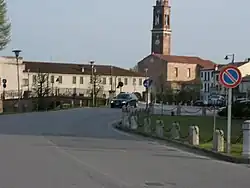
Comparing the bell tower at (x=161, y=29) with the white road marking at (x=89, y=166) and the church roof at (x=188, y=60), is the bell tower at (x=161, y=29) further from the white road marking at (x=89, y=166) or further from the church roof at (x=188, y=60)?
the white road marking at (x=89, y=166)

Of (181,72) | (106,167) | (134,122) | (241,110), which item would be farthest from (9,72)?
(106,167)

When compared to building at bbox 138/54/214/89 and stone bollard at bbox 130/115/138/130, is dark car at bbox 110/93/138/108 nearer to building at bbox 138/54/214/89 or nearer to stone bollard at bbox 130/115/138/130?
stone bollard at bbox 130/115/138/130

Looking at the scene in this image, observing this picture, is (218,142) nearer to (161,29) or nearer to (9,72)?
(9,72)

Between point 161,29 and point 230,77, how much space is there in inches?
5485

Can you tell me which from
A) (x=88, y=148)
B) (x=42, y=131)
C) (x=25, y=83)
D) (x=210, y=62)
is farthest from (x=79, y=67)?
(x=88, y=148)

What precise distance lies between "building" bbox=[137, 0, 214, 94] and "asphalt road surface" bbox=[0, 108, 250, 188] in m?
125

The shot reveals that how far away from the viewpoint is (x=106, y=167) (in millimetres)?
16781

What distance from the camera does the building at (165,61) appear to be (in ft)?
502

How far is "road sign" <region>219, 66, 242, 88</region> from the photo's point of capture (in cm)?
2130

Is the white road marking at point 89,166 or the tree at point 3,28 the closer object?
the white road marking at point 89,166

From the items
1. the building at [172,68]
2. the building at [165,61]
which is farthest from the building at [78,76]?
the building at [165,61]

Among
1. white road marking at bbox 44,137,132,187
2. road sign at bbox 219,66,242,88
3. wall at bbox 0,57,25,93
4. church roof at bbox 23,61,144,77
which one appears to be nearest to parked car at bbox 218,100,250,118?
white road marking at bbox 44,137,132,187

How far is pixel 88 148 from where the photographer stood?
23.2 m

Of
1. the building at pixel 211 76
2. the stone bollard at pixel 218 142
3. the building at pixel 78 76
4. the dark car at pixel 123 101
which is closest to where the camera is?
the stone bollard at pixel 218 142
